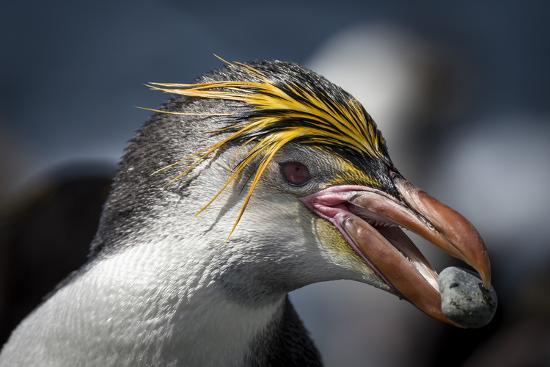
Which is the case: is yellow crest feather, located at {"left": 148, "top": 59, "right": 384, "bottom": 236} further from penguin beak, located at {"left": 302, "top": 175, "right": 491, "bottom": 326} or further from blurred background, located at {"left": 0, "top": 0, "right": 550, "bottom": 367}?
blurred background, located at {"left": 0, "top": 0, "right": 550, "bottom": 367}

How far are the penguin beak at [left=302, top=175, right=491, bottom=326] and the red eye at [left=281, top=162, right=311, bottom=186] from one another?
4cm

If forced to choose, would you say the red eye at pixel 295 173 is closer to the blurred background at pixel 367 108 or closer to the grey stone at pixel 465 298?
the grey stone at pixel 465 298

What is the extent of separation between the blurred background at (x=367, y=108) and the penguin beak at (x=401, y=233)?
88.5 inches

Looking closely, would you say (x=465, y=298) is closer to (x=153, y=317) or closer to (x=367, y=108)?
(x=153, y=317)

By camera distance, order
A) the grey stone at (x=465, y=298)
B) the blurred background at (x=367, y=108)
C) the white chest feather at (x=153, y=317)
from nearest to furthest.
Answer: the grey stone at (x=465, y=298), the white chest feather at (x=153, y=317), the blurred background at (x=367, y=108)

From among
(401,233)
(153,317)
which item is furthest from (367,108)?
(153,317)

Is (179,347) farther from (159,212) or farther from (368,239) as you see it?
(368,239)

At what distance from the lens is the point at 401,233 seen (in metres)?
1.93

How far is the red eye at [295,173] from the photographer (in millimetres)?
1909

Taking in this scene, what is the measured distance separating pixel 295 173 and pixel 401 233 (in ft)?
0.88

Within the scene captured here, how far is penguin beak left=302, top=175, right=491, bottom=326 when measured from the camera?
1.80 metres

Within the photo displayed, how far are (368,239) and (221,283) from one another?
1.08 feet

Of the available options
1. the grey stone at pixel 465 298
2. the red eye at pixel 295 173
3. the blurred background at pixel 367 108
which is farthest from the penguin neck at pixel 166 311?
the blurred background at pixel 367 108

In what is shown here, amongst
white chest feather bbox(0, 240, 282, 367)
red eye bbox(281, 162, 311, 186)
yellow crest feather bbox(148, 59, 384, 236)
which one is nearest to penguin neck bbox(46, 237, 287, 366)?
white chest feather bbox(0, 240, 282, 367)
